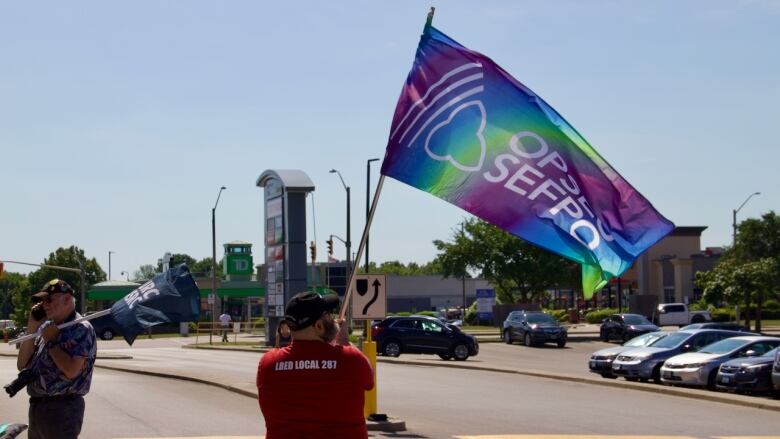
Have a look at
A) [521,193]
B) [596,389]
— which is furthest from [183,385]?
[521,193]

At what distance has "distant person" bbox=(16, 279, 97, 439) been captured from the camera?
24.4 feet

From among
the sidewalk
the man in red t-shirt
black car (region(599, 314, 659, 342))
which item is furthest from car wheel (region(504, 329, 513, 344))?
the man in red t-shirt

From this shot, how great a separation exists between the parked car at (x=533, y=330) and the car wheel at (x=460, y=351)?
920 centimetres

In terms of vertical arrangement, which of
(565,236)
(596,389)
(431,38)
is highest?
(431,38)

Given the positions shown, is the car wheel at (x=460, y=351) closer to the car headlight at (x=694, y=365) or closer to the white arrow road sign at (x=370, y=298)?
the car headlight at (x=694, y=365)

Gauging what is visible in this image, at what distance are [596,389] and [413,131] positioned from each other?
1550 cm

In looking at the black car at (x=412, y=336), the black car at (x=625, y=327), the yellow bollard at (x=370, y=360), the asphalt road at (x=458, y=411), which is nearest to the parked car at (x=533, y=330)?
the black car at (x=625, y=327)

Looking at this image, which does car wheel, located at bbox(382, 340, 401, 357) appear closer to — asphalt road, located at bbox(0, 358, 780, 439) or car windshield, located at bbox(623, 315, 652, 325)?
asphalt road, located at bbox(0, 358, 780, 439)

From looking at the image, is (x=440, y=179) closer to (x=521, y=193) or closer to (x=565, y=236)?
(x=521, y=193)

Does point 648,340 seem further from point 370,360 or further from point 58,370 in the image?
point 58,370

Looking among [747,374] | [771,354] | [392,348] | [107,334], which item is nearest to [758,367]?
[747,374]

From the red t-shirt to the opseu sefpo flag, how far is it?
11.8 ft

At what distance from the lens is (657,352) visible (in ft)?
88.8

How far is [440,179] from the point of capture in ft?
33.4
